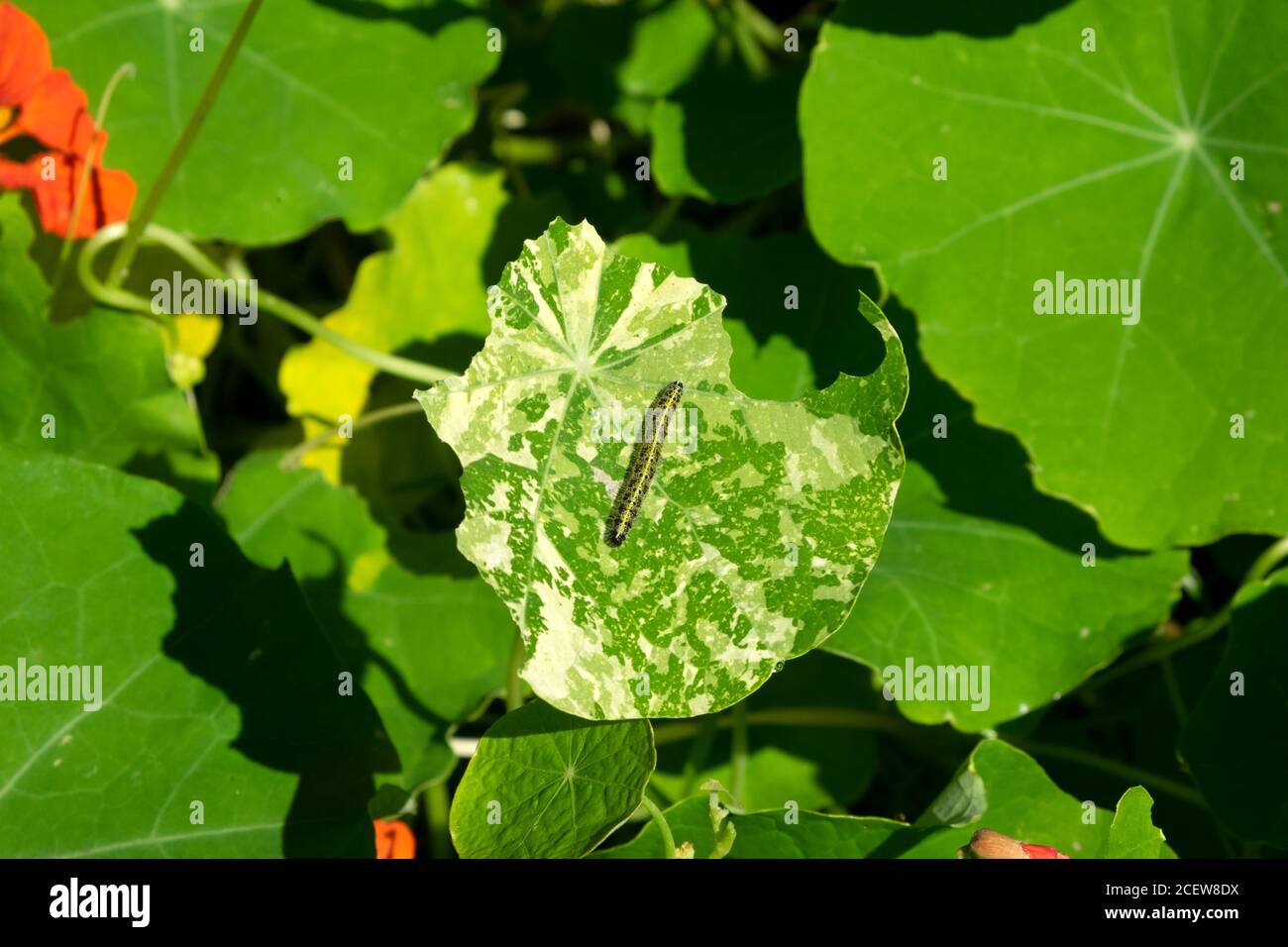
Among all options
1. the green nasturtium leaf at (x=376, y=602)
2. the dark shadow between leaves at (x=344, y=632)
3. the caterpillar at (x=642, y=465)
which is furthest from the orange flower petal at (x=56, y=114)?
the caterpillar at (x=642, y=465)

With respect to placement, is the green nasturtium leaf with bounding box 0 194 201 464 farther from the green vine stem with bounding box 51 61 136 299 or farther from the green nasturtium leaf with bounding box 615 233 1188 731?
the green nasturtium leaf with bounding box 615 233 1188 731

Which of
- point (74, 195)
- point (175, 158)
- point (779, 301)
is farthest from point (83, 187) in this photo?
point (779, 301)

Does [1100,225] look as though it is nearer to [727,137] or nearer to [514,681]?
[727,137]

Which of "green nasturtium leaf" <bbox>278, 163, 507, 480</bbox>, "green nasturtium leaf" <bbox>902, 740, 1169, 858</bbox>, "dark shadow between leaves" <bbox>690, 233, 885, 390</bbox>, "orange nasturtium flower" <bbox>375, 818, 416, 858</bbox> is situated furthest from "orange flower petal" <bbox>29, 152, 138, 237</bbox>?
"green nasturtium leaf" <bbox>902, 740, 1169, 858</bbox>

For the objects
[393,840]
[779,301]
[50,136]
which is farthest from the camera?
[779,301]

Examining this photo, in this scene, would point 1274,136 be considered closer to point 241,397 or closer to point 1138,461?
point 1138,461

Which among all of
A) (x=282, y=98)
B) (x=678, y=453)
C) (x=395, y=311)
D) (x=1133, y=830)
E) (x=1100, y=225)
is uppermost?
(x=282, y=98)
